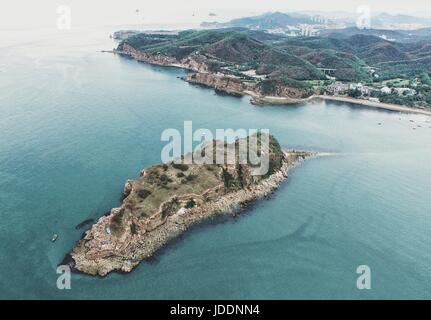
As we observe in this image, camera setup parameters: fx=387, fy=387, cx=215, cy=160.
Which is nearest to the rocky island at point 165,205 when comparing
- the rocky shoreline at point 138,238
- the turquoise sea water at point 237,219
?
the rocky shoreline at point 138,238

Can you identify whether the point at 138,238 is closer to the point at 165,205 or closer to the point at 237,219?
the point at 165,205

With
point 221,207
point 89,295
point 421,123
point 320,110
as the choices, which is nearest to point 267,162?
point 221,207

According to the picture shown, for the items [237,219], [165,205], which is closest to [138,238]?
[165,205]

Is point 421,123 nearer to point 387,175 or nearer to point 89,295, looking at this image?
point 387,175

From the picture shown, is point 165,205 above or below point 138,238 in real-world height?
above

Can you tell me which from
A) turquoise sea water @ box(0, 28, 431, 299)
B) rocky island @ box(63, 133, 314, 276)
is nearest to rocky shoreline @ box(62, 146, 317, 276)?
rocky island @ box(63, 133, 314, 276)

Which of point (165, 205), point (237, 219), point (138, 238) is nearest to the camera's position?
point (138, 238)

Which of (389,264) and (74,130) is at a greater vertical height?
(74,130)
